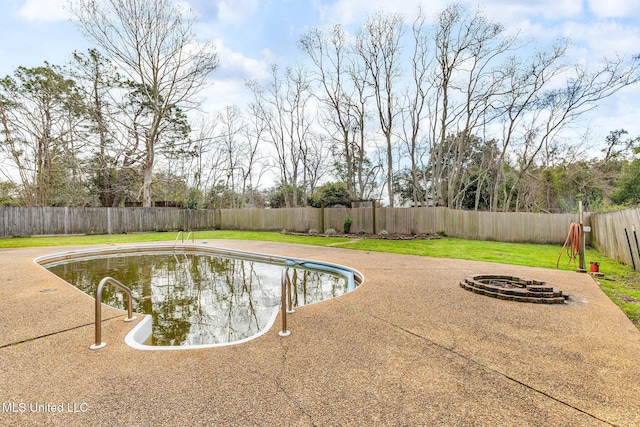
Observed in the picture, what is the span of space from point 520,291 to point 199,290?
17.4ft

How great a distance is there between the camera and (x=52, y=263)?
25.9 ft

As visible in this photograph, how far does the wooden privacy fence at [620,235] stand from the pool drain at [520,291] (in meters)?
3.43

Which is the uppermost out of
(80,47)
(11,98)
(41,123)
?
(80,47)

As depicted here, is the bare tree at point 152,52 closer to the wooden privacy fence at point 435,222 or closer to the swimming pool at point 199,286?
the wooden privacy fence at point 435,222

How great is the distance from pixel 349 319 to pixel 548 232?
11270mm

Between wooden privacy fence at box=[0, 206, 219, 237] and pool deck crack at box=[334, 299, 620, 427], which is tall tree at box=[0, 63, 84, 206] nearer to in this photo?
wooden privacy fence at box=[0, 206, 219, 237]

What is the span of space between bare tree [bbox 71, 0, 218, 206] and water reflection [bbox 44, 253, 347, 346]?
35.9 ft

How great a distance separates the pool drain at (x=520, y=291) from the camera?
392cm

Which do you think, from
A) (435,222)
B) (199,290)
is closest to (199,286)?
(199,290)

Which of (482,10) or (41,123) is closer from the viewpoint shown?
(482,10)

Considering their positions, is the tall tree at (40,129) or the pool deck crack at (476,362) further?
the tall tree at (40,129)

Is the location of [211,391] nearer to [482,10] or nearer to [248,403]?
[248,403]

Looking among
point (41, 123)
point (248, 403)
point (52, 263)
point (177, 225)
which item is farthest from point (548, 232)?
point (41, 123)

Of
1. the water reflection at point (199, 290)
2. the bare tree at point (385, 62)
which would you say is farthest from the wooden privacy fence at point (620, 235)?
the bare tree at point (385, 62)
